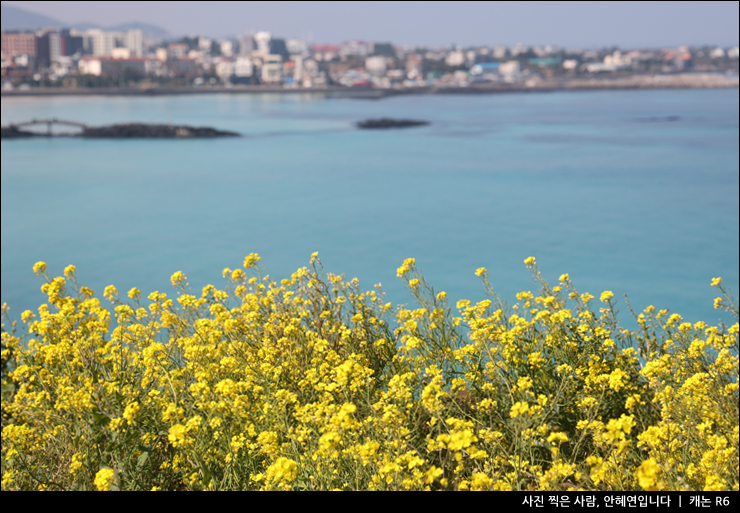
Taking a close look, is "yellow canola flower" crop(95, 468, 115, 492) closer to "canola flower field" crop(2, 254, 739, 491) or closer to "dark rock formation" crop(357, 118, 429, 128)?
"canola flower field" crop(2, 254, 739, 491)

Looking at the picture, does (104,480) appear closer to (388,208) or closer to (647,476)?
(647,476)

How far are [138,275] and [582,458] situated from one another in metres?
13.7

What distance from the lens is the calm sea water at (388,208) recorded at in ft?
49.9

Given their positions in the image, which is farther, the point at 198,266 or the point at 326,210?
the point at 326,210

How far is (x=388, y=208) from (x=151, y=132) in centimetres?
2370

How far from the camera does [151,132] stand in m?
39.2

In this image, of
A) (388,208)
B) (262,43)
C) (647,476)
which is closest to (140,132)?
(388,208)

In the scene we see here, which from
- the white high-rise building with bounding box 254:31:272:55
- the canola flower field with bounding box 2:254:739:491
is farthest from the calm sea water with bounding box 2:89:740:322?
the white high-rise building with bounding box 254:31:272:55

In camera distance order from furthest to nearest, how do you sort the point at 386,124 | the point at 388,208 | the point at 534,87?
the point at 534,87
the point at 386,124
the point at 388,208

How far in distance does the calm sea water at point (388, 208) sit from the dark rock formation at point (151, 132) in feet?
4.30

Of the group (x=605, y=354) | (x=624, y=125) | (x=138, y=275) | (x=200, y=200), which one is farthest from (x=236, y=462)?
(x=624, y=125)

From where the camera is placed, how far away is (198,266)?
1548 centimetres

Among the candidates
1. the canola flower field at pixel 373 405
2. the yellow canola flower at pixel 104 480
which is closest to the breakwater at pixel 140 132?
the canola flower field at pixel 373 405
